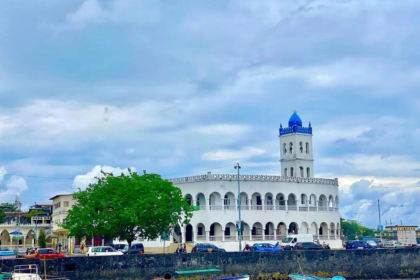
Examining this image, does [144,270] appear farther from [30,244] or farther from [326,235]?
[30,244]

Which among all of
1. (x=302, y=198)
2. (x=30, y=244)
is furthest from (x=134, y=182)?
(x=30, y=244)

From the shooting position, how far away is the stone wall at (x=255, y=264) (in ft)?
124

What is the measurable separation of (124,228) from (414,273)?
25.1m

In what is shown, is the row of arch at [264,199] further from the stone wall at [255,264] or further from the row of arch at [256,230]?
the stone wall at [255,264]

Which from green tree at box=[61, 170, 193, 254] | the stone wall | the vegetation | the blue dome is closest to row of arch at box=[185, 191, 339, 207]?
the blue dome

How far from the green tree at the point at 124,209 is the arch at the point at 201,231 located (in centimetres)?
1501

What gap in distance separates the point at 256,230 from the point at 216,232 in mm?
5446

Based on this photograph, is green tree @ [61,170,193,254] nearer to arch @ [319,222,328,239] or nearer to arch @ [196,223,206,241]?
arch @ [196,223,206,241]

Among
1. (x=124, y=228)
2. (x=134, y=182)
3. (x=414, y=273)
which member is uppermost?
(x=134, y=182)

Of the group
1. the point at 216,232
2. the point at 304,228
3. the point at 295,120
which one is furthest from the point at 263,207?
the point at 295,120

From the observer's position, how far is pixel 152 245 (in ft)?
219

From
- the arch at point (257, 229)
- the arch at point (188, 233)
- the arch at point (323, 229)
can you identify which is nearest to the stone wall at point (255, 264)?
the arch at point (257, 229)

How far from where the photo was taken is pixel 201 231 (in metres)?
68.8

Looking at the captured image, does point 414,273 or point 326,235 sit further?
point 326,235
